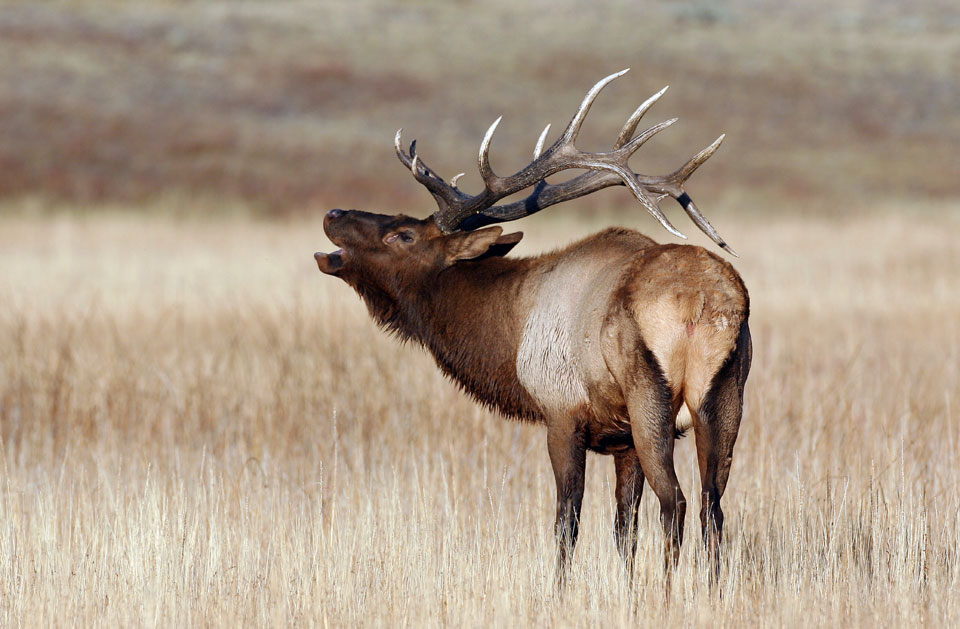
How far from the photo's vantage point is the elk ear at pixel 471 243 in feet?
19.6

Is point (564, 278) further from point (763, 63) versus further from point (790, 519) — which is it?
point (763, 63)

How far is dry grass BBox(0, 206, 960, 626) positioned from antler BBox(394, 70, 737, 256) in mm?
1262

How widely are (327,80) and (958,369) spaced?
31843 millimetres

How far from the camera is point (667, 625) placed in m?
4.39

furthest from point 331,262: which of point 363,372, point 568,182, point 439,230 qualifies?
point 363,372

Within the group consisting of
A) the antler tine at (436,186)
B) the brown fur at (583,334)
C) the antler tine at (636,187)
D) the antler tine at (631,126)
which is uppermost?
the antler tine at (631,126)

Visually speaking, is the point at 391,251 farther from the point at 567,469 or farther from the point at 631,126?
the point at 567,469

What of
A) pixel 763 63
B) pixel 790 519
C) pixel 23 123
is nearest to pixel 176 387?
pixel 790 519

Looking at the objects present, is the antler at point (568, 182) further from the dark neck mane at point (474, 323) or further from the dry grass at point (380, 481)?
the dry grass at point (380, 481)

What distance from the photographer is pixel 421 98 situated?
38.2 m

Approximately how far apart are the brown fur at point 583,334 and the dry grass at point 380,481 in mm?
404

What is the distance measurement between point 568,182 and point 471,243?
23.2 inches

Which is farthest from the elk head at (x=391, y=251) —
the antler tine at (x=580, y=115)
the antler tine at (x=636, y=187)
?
the antler tine at (x=636, y=187)

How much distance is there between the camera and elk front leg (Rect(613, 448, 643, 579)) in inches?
209
